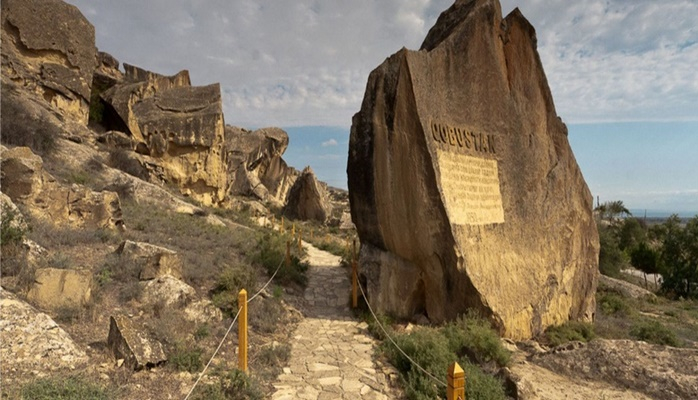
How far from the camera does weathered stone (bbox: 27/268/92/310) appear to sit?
4.84m

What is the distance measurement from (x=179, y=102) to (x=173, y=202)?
9534mm

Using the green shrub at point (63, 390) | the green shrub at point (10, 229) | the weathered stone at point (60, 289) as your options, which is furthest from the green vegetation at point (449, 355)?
the green shrub at point (10, 229)

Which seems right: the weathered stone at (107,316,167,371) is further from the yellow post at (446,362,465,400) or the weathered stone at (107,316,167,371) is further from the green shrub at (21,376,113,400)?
the yellow post at (446,362,465,400)

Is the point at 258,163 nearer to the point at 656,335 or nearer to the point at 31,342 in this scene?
the point at 656,335

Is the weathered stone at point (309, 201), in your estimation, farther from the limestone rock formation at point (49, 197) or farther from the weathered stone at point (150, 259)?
the weathered stone at point (150, 259)

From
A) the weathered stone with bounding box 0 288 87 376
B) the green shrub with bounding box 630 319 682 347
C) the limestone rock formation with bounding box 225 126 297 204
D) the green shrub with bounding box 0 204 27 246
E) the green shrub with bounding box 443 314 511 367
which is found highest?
the limestone rock formation with bounding box 225 126 297 204

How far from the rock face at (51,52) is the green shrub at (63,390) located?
19.1 metres

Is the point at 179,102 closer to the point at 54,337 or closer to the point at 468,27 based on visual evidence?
the point at 468,27

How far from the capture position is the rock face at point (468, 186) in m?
6.77

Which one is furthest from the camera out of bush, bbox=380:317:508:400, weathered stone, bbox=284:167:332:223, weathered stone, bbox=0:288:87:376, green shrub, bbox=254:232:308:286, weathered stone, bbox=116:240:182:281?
weathered stone, bbox=284:167:332:223

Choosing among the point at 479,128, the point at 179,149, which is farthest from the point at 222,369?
the point at 179,149

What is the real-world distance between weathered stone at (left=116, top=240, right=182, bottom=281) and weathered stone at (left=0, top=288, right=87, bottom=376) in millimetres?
2012

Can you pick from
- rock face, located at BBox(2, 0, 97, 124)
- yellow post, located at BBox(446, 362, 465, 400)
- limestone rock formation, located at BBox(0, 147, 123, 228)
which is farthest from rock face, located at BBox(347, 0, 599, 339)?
rock face, located at BBox(2, 0, 97, 124)

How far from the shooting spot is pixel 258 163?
3488 centimetres
